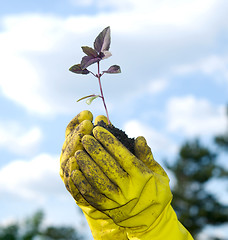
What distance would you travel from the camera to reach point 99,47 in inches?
125

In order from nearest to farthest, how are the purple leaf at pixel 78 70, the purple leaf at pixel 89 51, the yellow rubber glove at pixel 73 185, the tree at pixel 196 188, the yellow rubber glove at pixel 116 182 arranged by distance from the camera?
1. the yellow rubber glove at pixel 116 182
2. the yellow rubber glove at pixel 73 185
3. the purple leaf at pixel 89 51
4. the purple leaf at pixel 78 70
5. the tree at pixel 196 188

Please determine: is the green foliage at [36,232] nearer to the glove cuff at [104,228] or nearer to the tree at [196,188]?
the tree at [196,188]

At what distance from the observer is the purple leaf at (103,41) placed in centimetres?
315

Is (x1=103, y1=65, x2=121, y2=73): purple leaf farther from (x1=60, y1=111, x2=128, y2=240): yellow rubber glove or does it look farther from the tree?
the tree

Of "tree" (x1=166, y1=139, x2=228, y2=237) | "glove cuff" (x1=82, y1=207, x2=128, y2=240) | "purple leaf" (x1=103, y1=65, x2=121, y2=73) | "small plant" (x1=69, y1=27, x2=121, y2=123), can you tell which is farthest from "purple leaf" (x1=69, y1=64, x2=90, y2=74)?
"tree" (x1=166, y1=139, x2=228, y2=237)

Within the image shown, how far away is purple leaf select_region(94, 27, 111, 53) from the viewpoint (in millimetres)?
3146

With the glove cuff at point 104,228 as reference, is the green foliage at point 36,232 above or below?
above

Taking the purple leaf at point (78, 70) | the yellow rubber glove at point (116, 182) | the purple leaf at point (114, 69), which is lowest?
the yellow rubber glove at point (116, 182)

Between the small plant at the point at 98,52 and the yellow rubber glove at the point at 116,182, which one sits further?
the small plant at the point at 98,52

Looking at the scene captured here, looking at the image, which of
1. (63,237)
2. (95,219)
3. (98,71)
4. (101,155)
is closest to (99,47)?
(98,71)

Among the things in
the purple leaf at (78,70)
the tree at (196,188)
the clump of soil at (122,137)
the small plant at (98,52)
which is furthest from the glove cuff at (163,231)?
the tree at (196,188)

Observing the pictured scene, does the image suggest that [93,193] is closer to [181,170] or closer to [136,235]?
[136,235]

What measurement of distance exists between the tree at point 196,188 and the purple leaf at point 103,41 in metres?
21.4

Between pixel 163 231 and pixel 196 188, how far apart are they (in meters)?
22.8
